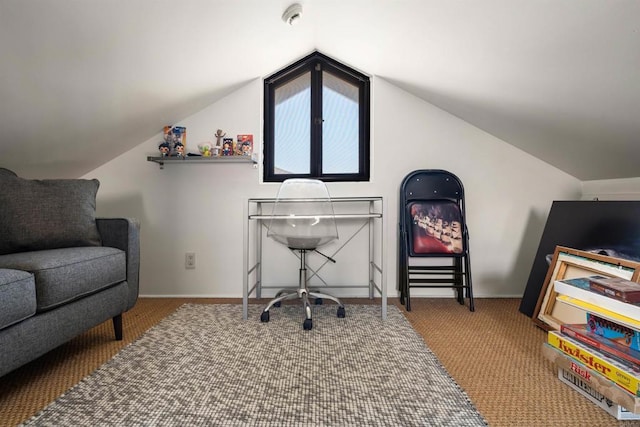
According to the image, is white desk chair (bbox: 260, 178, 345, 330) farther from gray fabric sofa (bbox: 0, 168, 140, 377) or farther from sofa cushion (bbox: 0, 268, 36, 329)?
sofa cushion (bbox: 0, 268, 36, 329)

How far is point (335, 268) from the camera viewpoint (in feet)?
7.65

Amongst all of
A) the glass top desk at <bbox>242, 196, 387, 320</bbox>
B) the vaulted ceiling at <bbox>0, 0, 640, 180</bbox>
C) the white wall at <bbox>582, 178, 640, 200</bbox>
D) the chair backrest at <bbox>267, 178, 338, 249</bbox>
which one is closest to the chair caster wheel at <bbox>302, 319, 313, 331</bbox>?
the chair backrest at <bbox>267, 178, 338, 249</bbox>

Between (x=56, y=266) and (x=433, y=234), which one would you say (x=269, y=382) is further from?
(x=433, y=234)

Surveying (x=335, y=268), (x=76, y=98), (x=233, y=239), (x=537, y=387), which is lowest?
(x=537, y=387)

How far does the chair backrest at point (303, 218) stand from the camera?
190 cm

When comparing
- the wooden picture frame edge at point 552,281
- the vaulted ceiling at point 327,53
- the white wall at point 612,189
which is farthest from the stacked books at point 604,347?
the white wall at point 612,189

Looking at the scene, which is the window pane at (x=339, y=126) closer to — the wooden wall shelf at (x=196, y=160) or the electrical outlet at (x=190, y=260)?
the wooden wall shelf at (x=196, y=160)

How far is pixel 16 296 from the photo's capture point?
3.21 feet

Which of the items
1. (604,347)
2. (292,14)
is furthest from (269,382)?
(292,14)

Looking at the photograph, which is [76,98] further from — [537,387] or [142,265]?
[537,387]

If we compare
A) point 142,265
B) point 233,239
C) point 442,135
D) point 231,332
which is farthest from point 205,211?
point 442,135

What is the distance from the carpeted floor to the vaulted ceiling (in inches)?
45.0

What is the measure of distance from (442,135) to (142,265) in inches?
101

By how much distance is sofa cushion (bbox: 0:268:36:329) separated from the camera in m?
0.94
